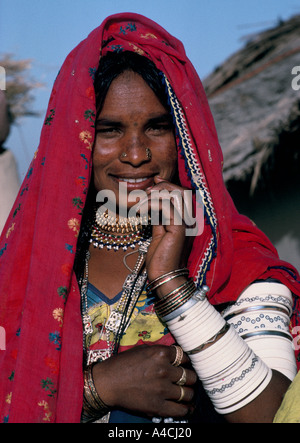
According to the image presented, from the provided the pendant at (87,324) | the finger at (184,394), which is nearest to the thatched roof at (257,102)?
the pendant at (87,324)

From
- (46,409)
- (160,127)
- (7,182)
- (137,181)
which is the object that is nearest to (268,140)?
(7,182)

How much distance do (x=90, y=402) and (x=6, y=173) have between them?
229 cm

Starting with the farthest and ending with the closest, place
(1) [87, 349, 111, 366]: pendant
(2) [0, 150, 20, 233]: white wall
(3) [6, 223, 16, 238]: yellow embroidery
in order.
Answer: (2) [0, 150, 20, 233]: white wall → (3) [6, 223, 16, 238]: yellow embroidery → (1) [87, 349, 111, 366]: pendant

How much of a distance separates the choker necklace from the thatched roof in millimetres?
1966

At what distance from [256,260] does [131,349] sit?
0.57 metres

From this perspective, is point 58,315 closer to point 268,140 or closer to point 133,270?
point 133,270

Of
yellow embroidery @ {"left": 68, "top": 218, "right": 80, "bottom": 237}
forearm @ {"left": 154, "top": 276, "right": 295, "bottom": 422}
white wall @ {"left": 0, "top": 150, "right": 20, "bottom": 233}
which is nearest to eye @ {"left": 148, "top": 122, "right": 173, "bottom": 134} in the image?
yellow embroidery @ {"left": 68, "top": 218, "right": 80, "bottom": 237}

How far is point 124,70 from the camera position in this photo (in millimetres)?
2248

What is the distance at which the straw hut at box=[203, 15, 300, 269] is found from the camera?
4.11m

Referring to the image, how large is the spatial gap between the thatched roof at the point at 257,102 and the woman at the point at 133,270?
6.04 ft

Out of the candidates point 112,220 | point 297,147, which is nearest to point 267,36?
point 297,147

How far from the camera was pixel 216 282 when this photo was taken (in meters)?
2.10

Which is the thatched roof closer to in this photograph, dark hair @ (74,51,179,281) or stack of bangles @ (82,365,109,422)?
dark hair @ (74,51,179,281)

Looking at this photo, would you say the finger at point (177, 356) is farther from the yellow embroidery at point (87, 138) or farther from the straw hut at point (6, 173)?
the straw hut at point (6, 173)
